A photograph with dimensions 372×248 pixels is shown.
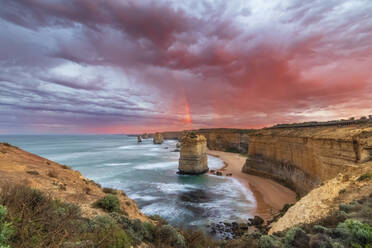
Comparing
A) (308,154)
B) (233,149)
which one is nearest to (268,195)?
(308,154)

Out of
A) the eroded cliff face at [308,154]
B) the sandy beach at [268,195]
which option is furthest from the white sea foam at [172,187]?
the eroded cliff face at [308,154]

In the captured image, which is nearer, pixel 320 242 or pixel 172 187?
pixel 320 242

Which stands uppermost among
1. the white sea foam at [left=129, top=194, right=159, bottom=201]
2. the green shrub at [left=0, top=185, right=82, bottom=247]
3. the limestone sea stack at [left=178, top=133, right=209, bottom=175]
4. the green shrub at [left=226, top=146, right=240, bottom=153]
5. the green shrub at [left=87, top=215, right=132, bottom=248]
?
the green shrub at [left=0, top=185, right=82, bottom=247]

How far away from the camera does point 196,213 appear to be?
16.9 metres

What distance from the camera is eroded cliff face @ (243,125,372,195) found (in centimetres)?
1228

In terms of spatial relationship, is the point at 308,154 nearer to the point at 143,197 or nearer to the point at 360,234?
the point at 360,234

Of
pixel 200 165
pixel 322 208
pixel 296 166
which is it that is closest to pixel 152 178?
pixel 200 165

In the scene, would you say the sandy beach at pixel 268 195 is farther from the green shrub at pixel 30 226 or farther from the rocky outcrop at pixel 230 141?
the rocky outcrop at pixel 230 141

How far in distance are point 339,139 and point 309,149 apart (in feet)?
17.5

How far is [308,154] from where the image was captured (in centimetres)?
1838

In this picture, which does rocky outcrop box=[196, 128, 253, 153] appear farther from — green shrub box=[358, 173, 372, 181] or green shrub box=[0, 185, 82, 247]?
green shrub box=[0, 185, 82, 247]

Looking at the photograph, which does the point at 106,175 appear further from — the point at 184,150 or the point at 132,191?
the point at 184,150

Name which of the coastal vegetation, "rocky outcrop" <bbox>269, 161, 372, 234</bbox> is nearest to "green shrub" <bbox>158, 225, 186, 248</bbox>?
the coastal vegetation

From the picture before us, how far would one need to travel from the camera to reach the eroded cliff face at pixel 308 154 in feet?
40.3
